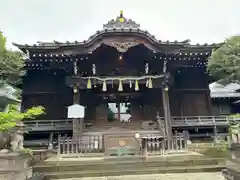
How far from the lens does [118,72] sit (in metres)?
12.2

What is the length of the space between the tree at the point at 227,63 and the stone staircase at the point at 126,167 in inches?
402

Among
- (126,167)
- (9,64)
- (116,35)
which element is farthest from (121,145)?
(9,64)

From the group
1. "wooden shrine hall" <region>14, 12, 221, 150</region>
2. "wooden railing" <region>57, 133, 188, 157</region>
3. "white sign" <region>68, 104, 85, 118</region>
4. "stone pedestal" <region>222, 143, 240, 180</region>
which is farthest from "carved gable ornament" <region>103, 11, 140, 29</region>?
"stone pedestal" <region>222, 143, 240, 180</region>

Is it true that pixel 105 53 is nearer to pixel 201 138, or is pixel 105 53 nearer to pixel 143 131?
pixel 143 131

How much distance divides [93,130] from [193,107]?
6.84 m

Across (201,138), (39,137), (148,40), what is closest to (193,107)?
(201,138)

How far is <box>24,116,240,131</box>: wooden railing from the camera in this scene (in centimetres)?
1198

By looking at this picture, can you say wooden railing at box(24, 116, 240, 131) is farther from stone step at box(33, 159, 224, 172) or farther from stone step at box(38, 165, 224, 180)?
stone step at box(38, 165, 224, 180)

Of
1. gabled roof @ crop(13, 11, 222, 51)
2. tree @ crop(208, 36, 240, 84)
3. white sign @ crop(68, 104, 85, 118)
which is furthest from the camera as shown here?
tree @ crop(208, 36, 240, 84)

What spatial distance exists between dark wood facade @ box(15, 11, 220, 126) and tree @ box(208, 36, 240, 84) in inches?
76.7

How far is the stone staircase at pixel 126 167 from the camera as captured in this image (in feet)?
18.8

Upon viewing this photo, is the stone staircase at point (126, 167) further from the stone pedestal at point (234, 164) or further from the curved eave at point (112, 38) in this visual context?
the curved eave at point (112, 38)

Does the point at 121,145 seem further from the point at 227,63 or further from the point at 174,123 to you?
the point at 227,63

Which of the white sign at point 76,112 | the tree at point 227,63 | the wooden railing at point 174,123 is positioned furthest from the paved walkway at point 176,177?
the tree at point 227,63
